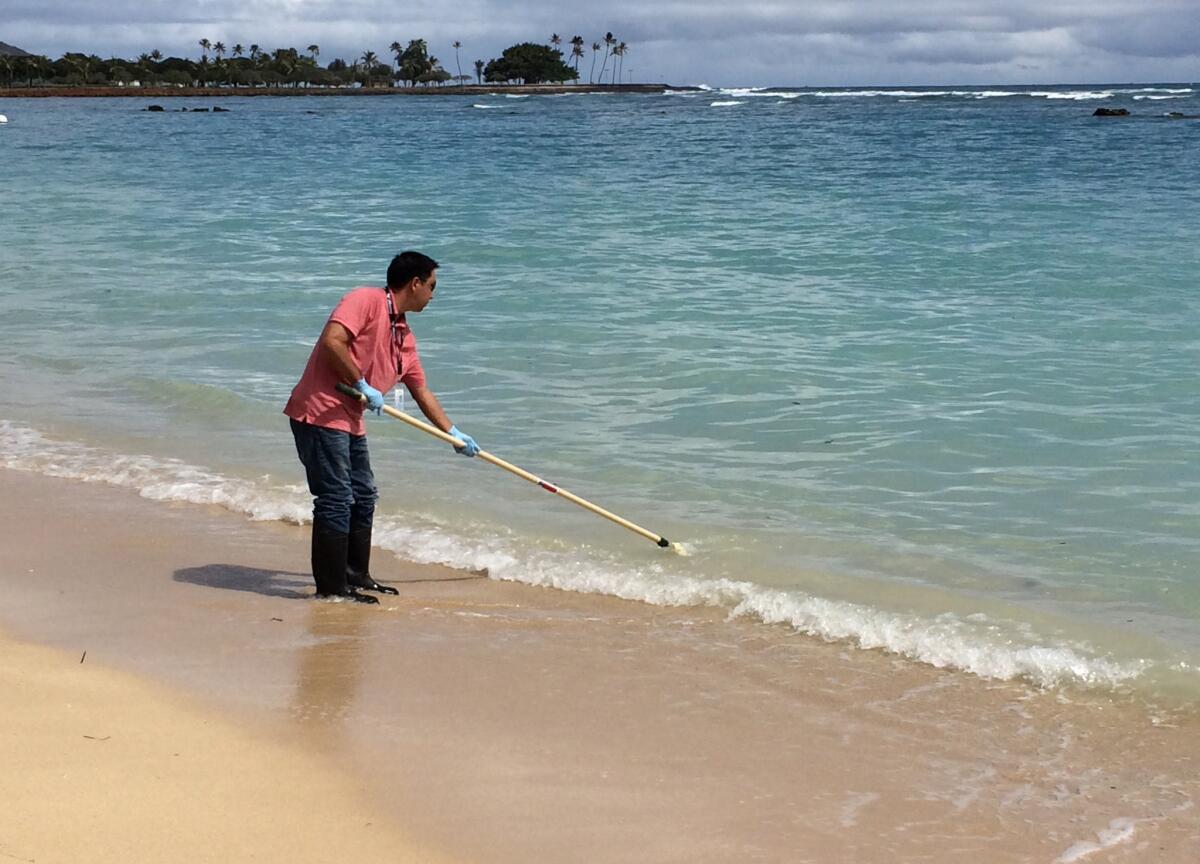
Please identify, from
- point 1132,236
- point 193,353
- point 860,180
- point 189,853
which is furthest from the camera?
point 860,180

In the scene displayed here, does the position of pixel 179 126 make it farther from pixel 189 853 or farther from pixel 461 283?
pixel 189 853

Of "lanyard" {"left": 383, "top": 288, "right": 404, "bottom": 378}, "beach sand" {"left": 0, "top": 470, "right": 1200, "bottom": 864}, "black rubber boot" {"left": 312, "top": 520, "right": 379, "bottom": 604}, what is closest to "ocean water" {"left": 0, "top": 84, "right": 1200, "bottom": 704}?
"beach sand" {"left": 0, "top": 470, "right": 1200, "bottom": 864}

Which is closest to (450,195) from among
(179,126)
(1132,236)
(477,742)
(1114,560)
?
(1132,236)

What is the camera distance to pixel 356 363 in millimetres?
5203

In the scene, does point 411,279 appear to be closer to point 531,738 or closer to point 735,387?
point 531,738

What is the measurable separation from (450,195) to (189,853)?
70.4ft

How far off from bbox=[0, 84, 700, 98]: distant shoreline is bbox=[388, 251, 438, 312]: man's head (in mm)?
116044

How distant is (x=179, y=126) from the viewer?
57781mm

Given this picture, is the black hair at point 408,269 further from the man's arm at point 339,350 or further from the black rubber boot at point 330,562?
the black rubber boot at point 330,562

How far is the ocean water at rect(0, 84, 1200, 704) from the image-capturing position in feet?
19.1

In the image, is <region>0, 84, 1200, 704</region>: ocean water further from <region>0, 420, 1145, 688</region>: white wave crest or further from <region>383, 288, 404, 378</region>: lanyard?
<region>383, 288, 404, 378</region>: lanyard

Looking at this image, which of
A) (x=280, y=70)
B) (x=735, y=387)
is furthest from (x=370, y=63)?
(x=735, y=387)

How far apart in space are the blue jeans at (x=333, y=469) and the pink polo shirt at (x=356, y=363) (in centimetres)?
5

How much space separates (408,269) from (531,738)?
76.1 inches
